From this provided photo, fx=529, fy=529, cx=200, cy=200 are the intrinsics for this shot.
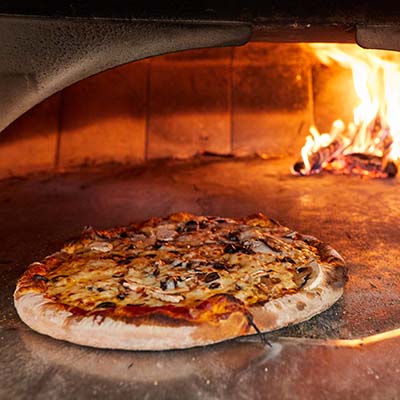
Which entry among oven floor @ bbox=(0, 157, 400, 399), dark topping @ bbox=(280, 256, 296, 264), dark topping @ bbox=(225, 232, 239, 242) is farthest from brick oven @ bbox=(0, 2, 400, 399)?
dark topping @ bbox=(225, 232, 239, 242)

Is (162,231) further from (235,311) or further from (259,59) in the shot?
(259,59)

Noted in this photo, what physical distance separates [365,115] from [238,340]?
3.23 m

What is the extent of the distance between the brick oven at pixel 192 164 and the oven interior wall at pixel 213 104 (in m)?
0.01

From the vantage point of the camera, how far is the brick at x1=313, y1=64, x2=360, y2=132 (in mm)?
4711

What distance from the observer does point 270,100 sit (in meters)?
4.81

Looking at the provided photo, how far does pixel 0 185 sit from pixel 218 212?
1.80m

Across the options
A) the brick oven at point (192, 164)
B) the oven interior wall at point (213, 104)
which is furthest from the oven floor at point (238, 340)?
the oven interior wall at point (213, 104)

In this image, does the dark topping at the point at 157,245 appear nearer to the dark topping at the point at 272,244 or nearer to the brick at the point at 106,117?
the dark topping at the point at 272,244

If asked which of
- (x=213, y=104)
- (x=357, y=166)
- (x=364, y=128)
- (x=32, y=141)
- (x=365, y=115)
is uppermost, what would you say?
(x=213, y=104)

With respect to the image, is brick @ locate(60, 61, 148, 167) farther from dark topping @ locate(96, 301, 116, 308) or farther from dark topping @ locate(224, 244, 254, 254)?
dark topping @ locate(96, 301, 116, 308)

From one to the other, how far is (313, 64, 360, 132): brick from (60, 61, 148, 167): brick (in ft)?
5.08

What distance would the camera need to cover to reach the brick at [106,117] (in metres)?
4.53

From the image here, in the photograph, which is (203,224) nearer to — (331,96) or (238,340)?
(238,340)

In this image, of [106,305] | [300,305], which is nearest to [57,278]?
[106,305]
